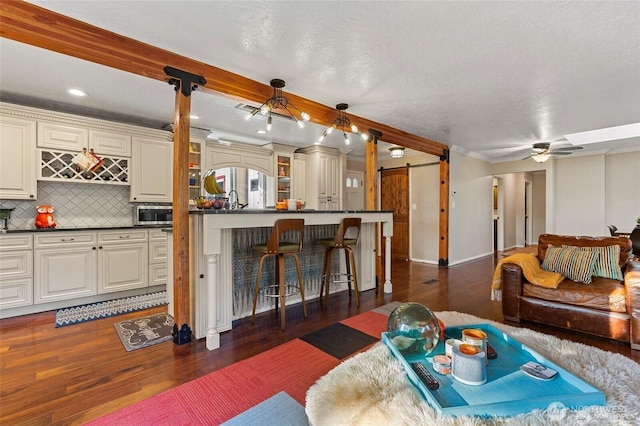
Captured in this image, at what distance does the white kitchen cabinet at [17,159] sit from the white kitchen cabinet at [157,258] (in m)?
1.28

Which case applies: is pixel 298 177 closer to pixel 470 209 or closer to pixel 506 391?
pixel 470 209

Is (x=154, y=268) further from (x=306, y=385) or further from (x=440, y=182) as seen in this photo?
(x=440, y=182)

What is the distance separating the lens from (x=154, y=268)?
3.93 meters

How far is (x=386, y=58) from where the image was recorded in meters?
2.50

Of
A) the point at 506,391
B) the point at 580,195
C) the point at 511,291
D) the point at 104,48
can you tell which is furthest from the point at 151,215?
the point at 580,195

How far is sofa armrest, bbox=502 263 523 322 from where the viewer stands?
2.95 metres

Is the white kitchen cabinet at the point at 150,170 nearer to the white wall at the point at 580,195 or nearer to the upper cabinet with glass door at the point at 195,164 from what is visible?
the upper cabinet with glass door at the point at 195,164

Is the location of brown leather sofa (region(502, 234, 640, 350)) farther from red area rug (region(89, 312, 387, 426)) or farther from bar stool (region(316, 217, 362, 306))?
red area rug (region(89, 312, 387, 426))

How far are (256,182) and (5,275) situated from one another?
3406 mm

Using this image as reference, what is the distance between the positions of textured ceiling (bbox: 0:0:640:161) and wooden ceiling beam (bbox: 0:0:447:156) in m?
0.06

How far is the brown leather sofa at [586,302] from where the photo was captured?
7.94ft

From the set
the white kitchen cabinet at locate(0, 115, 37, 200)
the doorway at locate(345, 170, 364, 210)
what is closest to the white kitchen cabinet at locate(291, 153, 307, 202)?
the doorway at locate(345, 170, 364, 210)

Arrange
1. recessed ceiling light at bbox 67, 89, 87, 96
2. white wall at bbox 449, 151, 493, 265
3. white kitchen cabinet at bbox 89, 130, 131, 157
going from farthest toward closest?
1. white wall at bbox 449, 151, 493, 265
2. white kitchen cabinet at bbox 89, 130, 131, 157
3. recessed ceiling light at bbox 67, 89, 87, 96

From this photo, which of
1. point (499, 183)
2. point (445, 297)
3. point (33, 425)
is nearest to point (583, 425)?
point (33, 425)
